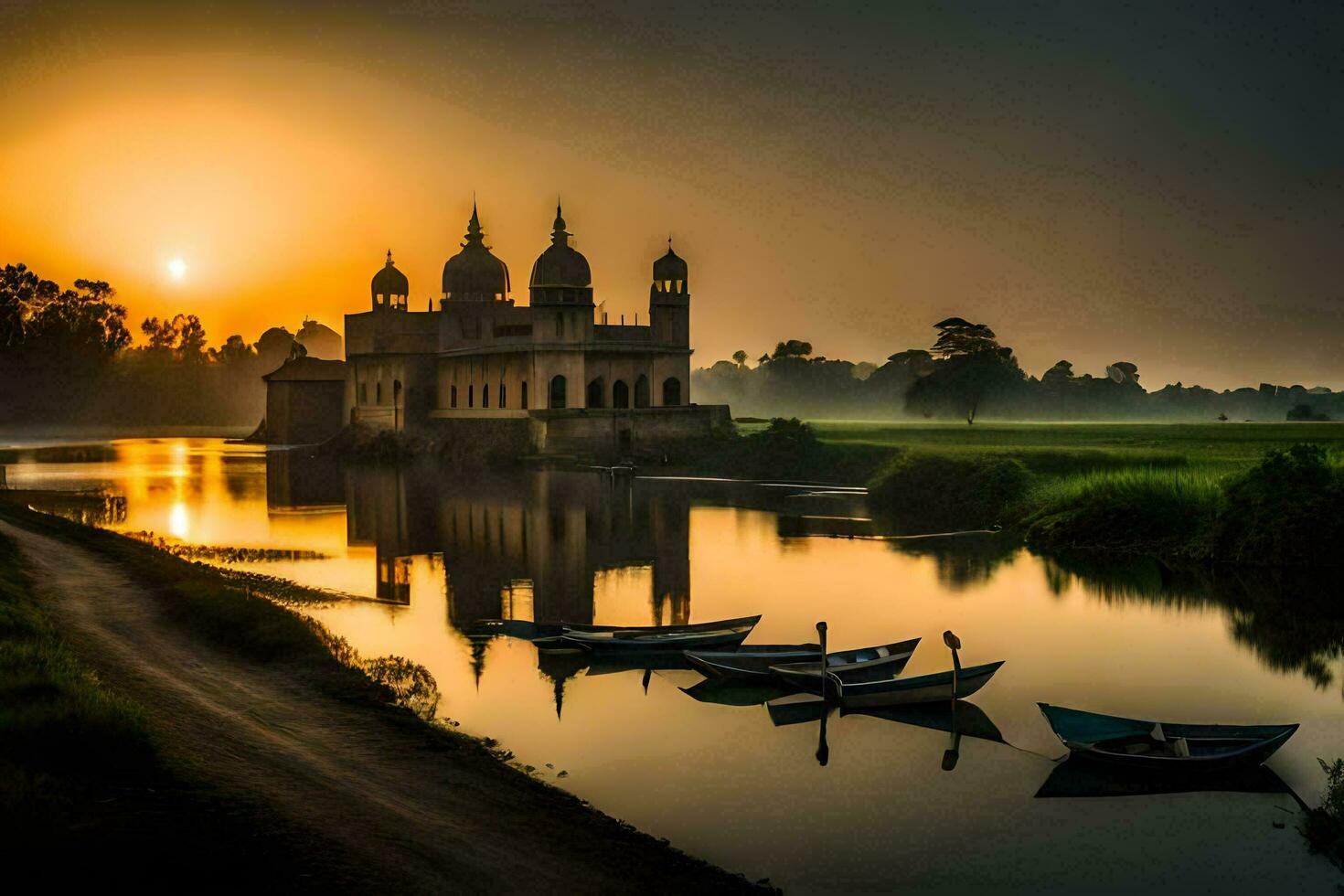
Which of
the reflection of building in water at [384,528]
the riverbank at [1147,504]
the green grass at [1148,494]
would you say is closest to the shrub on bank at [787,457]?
the green grass at [1148,494]

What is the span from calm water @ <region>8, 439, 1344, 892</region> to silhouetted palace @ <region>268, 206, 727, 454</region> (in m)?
23.1

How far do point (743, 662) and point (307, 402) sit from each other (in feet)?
241

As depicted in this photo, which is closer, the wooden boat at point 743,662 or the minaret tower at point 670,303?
the wooden boat at point 743,662

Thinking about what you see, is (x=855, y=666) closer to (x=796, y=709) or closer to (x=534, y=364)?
(x=796, y=709)

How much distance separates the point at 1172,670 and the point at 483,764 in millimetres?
12575

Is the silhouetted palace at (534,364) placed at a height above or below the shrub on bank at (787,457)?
above

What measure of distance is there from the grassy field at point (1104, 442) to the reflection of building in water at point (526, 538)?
45.1ft

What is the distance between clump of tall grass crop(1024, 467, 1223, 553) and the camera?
31.6 m

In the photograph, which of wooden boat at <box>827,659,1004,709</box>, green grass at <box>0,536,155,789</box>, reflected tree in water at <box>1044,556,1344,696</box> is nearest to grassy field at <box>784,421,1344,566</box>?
reflected tree in water at <box>1044,556,1344,696</box>

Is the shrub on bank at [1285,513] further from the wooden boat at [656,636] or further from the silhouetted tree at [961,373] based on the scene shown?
the silhouetted tree at [961,373]

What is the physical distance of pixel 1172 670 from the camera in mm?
20062

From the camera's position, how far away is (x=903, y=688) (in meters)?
16.7

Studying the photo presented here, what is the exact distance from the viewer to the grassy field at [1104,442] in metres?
41.1

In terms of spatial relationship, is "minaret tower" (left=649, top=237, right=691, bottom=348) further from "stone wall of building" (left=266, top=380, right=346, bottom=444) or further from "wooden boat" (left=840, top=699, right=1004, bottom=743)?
"wooden boat" (left=840, top=699, right=1004, bottom=743)
